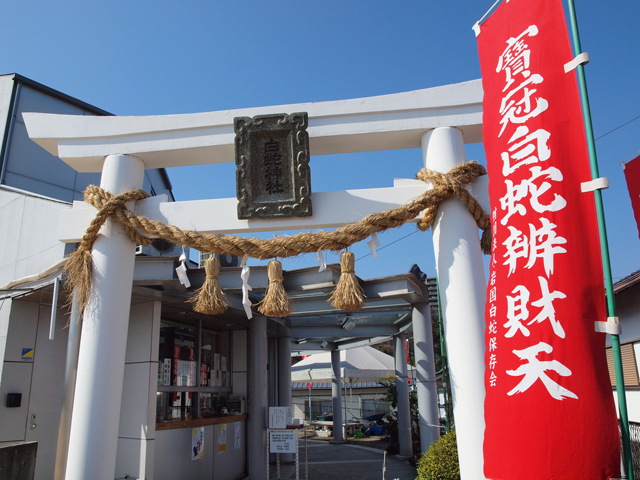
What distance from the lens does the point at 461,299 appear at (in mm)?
3514

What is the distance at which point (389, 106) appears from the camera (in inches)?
157

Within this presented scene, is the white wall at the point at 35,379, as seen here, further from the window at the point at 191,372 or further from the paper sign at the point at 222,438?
the paper sign at the point at 222,438

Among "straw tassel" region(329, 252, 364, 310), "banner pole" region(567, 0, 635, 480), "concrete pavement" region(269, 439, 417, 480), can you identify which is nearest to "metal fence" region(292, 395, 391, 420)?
"concrete pavement" region(269, 439, 417, 480)

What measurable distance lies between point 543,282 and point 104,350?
3.30 meters

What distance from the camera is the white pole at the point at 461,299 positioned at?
10.7ft

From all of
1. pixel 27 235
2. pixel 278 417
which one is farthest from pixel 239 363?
pixel 27 235

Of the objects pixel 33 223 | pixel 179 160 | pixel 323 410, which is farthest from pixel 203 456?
pixel 323 410

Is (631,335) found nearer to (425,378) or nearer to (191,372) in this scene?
(425,378)

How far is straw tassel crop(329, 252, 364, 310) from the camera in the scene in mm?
3623

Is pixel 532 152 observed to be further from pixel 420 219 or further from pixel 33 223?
pixel 33 223

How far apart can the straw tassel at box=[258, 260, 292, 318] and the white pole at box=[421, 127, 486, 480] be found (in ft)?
4.03

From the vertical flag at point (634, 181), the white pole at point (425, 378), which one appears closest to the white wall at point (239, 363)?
the white pole at point (425, 378)

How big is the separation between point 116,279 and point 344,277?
195cm

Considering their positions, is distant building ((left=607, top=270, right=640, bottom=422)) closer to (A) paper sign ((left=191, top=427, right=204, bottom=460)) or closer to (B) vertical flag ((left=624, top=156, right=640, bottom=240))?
(B) vertical flag ((left=624, top=156, right=640, bottom=240))
